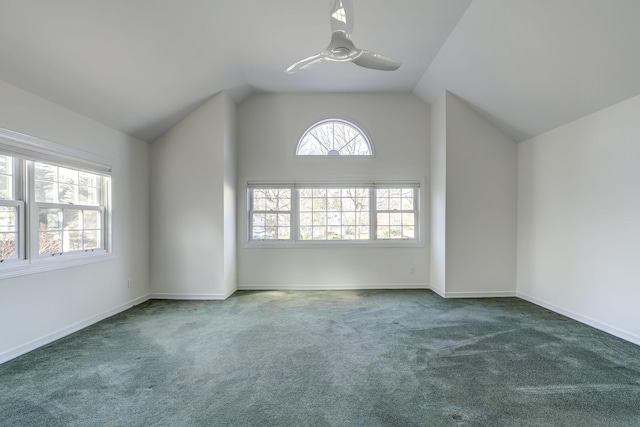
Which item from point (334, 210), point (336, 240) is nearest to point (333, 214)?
point (334, 210)

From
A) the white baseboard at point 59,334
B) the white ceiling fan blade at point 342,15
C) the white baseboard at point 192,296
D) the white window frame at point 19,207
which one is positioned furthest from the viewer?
the white baseboard at point 192,296

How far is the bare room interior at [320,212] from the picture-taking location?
2.24 meters

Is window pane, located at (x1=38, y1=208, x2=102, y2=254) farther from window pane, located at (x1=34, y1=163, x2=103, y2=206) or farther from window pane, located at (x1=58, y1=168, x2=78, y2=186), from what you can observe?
window pane, located at (x1=58, y1=168, x2=78, y2=186)

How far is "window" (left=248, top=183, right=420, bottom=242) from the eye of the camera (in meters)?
5.19

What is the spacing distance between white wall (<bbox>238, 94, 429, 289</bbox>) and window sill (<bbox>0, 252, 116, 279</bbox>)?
2.08 m

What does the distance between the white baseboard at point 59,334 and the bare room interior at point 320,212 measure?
2 cm

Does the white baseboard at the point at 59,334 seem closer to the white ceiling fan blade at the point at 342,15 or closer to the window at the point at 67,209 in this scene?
the window at the point at 67,209

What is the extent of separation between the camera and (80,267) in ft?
11.1

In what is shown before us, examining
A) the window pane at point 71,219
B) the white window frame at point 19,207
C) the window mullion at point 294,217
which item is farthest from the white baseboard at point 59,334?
the window mullion at point 294,217

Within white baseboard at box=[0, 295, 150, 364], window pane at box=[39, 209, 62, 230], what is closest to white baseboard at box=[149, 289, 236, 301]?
white baseboard at box=[0, 295, 150, 364]

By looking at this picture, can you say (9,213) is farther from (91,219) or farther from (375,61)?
(375,61)

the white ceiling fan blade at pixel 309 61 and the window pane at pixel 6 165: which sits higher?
the white ceiling fan blade at pixel 309 61

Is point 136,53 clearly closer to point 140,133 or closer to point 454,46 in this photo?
point 140,133

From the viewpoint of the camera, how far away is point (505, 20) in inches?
116
